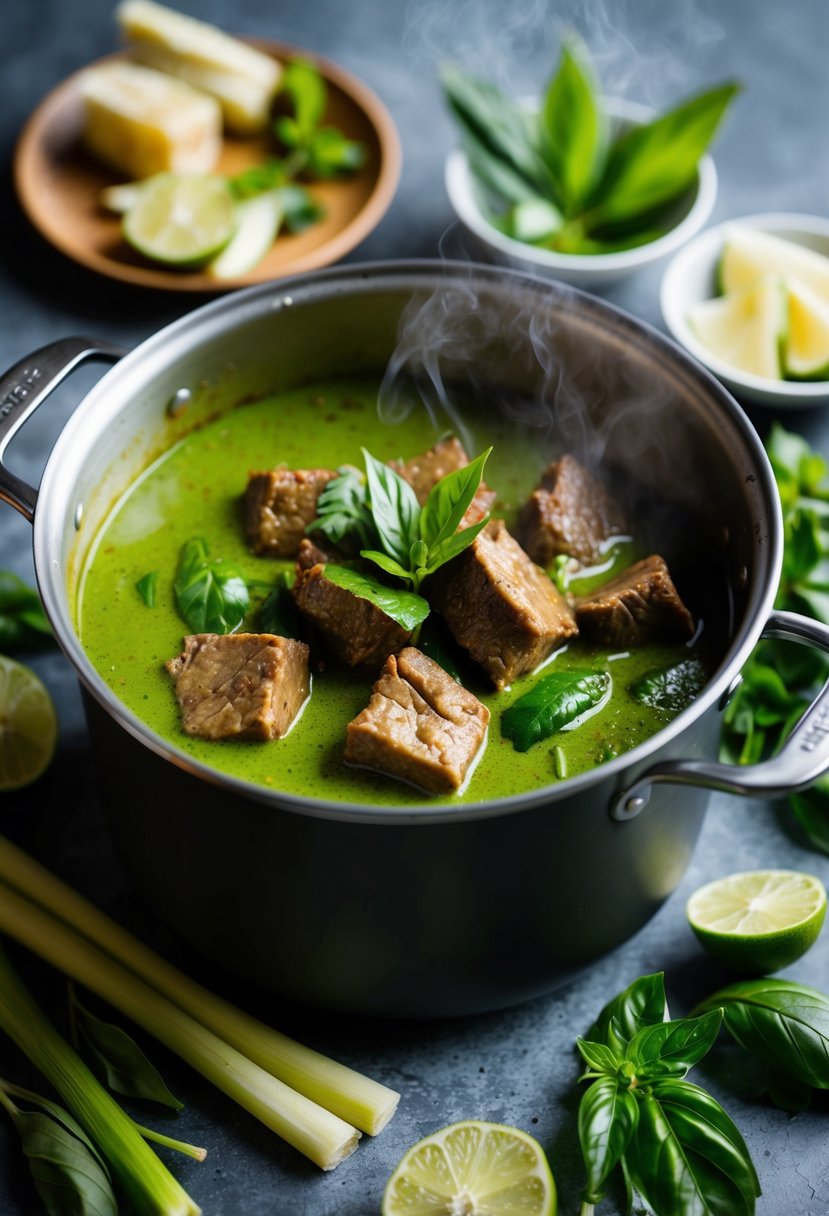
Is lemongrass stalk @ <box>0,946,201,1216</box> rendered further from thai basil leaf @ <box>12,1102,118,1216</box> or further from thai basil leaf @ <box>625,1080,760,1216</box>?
thai basil leaf @ <box>625,1080,760,1216</box>

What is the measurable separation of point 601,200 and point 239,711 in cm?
291

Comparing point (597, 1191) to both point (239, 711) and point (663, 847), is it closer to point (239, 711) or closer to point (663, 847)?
Answer: point (663, 847)

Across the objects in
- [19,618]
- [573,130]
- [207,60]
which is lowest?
[19,618]

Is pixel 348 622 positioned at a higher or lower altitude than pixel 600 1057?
higher

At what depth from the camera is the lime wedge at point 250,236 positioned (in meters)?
4.67

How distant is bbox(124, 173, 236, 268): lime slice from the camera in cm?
458

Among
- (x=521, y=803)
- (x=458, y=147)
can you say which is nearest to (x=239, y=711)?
(x=521, y=803)

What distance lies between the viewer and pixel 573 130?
4734 mm

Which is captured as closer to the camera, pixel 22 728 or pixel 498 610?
pixel 498 610

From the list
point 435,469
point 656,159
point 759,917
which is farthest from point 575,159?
point 759,917

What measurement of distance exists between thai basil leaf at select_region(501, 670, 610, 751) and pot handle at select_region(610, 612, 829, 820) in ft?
1.14

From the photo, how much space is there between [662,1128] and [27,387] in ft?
6.78

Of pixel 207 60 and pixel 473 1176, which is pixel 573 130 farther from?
pixel 473 1176

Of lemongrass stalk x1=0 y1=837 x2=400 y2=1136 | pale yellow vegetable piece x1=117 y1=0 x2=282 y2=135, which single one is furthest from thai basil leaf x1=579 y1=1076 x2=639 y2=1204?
pale yellow vegetable piece x1=117 y1=0 x2=282 y2=135
